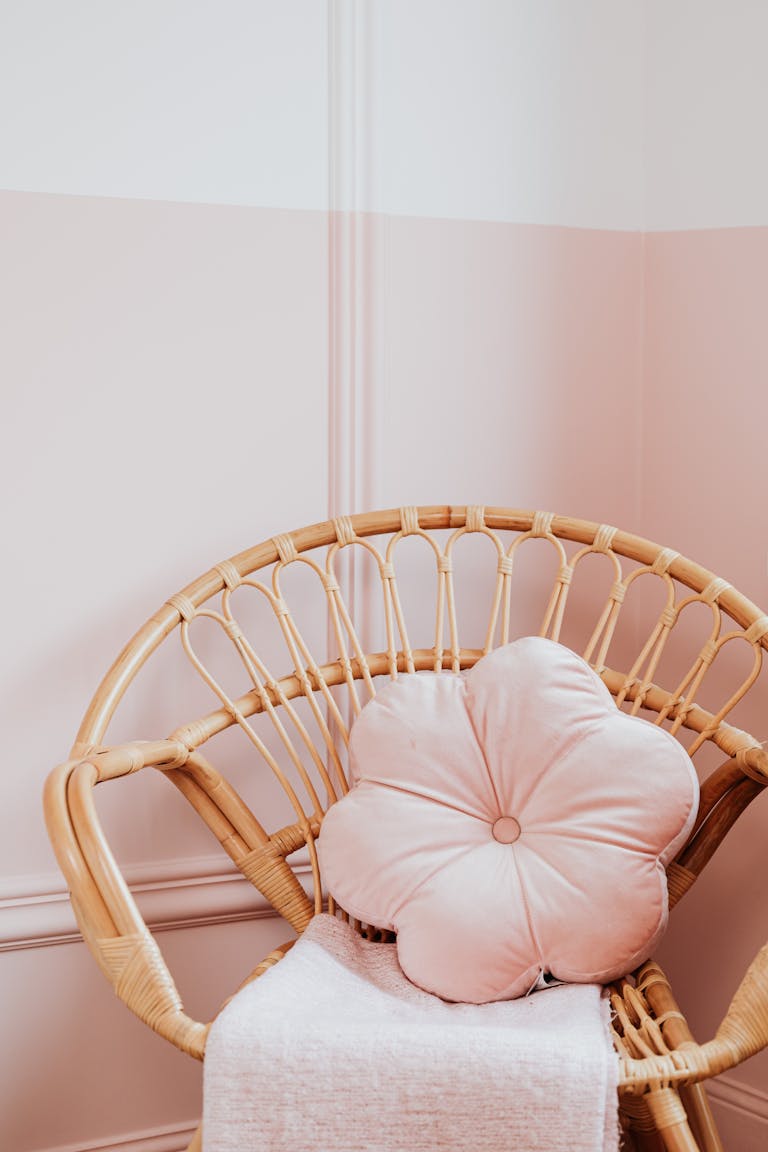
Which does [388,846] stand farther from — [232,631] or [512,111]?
[512,111]

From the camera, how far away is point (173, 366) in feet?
4.70

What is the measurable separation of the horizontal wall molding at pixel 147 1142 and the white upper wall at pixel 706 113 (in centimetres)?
144

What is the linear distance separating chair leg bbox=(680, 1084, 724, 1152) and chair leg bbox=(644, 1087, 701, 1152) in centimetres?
Result: 32

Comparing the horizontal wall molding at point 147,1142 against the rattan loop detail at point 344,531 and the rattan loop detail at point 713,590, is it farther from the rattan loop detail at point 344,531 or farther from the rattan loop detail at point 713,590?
the rattan loop detail at point 713,590

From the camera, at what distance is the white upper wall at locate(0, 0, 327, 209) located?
4.45 ft

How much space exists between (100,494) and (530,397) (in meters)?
0.63

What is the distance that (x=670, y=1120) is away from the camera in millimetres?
858

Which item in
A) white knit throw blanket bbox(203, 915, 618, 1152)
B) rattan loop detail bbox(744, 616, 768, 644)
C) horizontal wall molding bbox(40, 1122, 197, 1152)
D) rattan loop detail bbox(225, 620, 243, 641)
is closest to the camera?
white knit throw blanket bbox(203, 915, 618, 1152)

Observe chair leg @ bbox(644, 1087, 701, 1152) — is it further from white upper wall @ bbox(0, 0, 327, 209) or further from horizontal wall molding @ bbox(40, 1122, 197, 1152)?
white upper wall @ bbox(0, 0, 327, 209)

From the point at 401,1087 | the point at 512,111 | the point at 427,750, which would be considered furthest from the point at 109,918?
the point at 512,111

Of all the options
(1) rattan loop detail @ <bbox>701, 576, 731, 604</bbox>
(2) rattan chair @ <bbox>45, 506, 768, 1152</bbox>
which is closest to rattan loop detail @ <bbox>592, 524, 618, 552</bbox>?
(2) rattan chair @ <bbox>45, 506, 768, 1152</bbox>

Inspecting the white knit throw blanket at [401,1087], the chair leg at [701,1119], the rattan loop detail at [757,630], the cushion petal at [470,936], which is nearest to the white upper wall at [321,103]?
the rattan loop detail at [757,630]

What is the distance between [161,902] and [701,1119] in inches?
27.7

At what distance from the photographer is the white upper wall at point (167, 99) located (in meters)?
1.36
